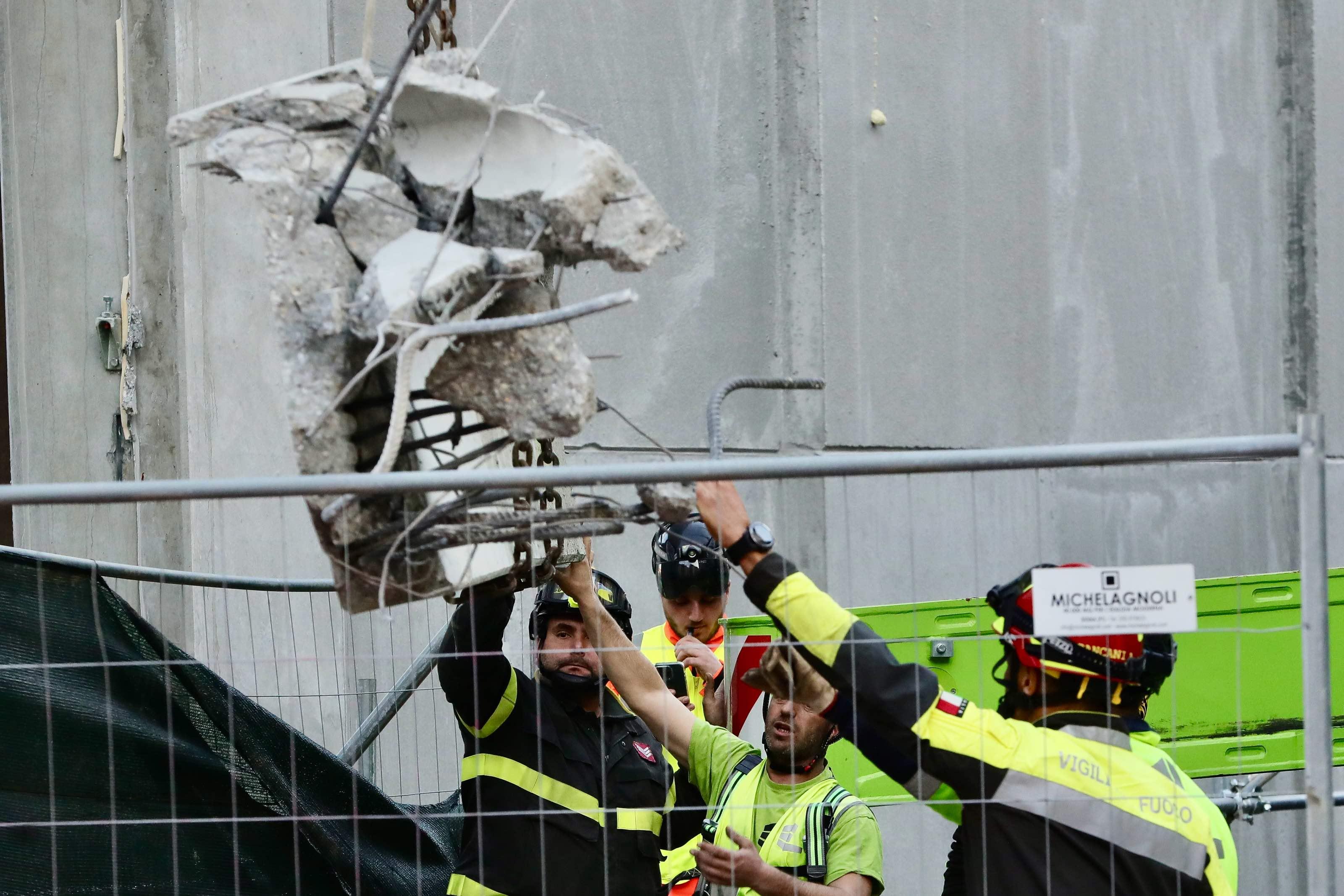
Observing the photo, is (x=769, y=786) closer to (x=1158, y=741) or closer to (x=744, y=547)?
(x=1158, y=741)

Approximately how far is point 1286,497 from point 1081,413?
5.15ft

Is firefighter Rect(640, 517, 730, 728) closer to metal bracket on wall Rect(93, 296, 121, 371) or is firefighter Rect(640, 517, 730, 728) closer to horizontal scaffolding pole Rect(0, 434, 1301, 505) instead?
horizontal scaffolding pole Rect(0, 434, 1301, 505)

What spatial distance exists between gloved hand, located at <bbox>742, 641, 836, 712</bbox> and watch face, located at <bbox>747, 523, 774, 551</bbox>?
1.09 ft

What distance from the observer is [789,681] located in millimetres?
3430

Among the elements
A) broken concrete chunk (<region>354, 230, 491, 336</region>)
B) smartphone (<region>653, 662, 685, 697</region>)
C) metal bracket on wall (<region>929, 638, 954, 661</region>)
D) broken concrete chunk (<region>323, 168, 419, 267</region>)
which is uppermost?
broken concrete chunk (<region>323, 168, 419, 267</region>)

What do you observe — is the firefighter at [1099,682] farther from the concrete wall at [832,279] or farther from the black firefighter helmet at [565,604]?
the black firefighter helmet at [565,604]

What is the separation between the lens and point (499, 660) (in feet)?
12.6

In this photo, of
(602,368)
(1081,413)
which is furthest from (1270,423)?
(602,368)

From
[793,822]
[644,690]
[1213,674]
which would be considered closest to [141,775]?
[644,690]

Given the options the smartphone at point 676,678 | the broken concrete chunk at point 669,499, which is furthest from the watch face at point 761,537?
the smartphone at point 676,678

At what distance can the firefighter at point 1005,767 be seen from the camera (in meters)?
2.93

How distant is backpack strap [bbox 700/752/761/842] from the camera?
400 centimetres

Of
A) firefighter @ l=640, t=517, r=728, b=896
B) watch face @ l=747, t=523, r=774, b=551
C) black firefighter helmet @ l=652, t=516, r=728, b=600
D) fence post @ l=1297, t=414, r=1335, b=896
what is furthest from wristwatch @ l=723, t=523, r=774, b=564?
black firefighter helmet @ l=652, t=516, r=728, b=600

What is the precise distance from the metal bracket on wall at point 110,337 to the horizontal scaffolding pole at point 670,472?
2604mm
